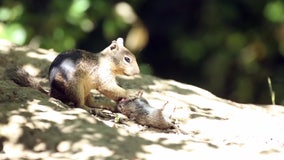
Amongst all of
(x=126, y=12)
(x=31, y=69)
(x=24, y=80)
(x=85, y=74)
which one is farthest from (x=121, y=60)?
(x=126, y=12)

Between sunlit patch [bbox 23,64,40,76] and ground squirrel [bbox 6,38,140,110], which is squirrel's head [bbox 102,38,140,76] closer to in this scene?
ground squirrel [bbox 6,38,140,110]

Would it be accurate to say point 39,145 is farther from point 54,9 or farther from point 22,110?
point 54,9

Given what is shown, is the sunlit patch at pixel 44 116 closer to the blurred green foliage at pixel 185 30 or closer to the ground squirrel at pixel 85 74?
the ground squirrel at pixel 85 74

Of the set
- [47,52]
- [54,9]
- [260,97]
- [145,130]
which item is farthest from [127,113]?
[260,97]

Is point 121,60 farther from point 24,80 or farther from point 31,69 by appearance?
point 31,69

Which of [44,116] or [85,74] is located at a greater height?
[85,74]
